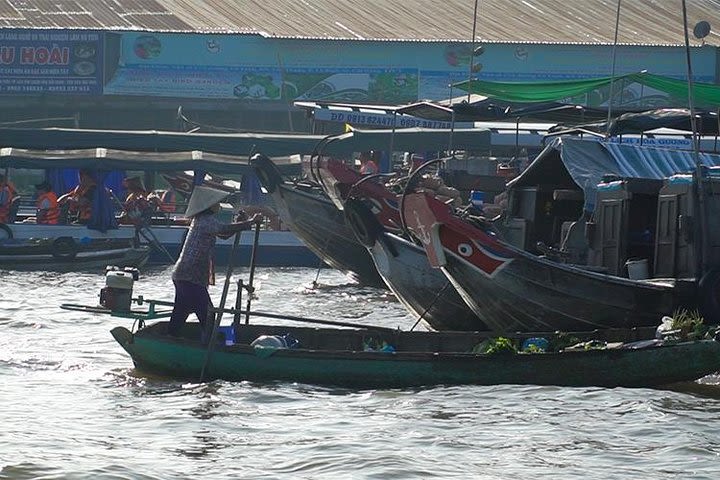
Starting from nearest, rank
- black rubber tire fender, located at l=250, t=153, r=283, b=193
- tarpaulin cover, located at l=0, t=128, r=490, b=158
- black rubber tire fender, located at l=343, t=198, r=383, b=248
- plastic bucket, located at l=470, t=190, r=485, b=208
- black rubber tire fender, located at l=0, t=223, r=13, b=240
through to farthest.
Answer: black rubber tire fender, located at l=343, t=198, r=383, b=248
black rubber tire fender, located at l=250, t=153, r=283, b=193
plastic bucket, located at l=470, t=190, r=485, b=208
black rubber tire fender, located at l=0, t=223, r=13, b=240
tarpaulin cover, located at l=0, t=128, r=490, b=158

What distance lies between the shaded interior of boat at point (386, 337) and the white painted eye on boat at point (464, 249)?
0.87 meters

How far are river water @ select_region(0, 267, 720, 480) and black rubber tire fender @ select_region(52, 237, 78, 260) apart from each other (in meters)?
8.54

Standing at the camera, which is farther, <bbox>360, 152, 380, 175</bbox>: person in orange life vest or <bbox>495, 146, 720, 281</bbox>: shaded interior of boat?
<bbox>360, 152, 380, 175</bbox>: person in orange life vest

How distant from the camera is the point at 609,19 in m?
38.1

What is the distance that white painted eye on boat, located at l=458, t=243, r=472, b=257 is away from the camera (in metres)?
12.7

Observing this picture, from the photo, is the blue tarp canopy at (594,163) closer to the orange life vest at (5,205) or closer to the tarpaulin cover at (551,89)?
the tarpaulin cover at (551,89)

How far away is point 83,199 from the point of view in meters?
23.0

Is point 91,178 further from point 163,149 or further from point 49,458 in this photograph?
point 49,458

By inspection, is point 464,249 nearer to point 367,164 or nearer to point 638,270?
point 638,270

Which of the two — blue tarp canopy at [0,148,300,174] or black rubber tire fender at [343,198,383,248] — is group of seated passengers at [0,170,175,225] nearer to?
blue tarp canopy at [0,148,300,174]

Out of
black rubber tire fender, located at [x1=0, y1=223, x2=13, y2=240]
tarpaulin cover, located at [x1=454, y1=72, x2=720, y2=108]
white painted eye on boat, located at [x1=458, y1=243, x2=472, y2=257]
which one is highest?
tarpaulin cover, located at [x1=454, y1=72, x2=720, y2=108]

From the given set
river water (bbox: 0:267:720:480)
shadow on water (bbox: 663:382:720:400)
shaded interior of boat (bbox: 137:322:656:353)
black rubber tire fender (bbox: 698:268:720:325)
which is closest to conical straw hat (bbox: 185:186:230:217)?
shaded interior of boat (bbox: 137:322:656:353)

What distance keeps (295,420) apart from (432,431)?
99 centimetres

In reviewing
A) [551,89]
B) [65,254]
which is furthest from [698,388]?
[65,254]
